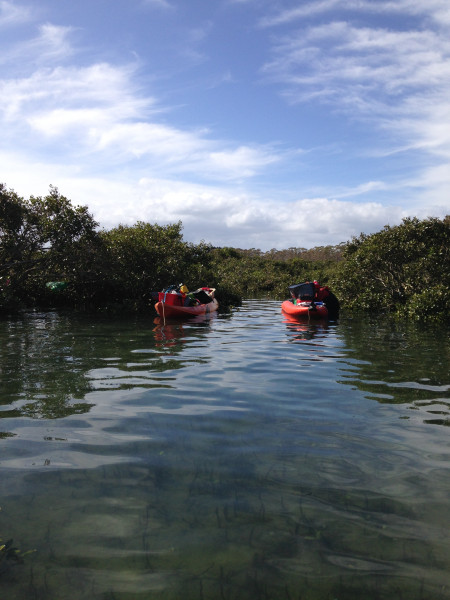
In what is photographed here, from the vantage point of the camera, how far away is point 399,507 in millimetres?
3773

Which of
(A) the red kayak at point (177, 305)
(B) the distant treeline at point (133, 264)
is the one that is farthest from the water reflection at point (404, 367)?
(A) the red kayak at point (177, 305)

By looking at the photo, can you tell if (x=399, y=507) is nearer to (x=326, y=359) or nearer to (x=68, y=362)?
(x=326, y=359)

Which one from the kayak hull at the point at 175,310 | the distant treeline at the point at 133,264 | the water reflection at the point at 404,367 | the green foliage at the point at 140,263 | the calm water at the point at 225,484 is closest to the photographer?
the calm water at the point at 225,484

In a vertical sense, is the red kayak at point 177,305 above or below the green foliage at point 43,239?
below

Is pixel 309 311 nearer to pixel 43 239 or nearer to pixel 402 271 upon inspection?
pixel 402 271

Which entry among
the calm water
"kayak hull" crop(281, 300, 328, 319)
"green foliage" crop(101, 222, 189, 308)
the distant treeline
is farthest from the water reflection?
"green foliage" crop(101, 222, 189, 308)

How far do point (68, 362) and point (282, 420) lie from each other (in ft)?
20.2

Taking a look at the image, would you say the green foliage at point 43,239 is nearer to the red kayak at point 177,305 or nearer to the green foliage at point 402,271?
the red kayak at point 177,305

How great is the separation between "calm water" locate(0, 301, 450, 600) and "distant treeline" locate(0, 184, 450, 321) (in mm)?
15834

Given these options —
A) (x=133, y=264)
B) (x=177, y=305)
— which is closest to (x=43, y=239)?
(x=133, y=264)

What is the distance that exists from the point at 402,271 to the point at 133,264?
15836 millimetres

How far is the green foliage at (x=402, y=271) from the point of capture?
21328 mm

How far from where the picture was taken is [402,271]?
82.8 feet

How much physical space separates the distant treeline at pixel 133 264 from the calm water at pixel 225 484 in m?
15.8
